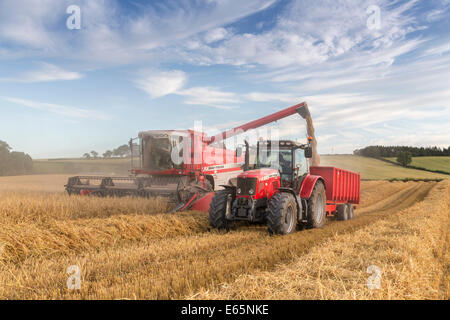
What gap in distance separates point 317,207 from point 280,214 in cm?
249

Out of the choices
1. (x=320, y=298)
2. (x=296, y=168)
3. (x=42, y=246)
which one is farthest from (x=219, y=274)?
(x=296, y=168)

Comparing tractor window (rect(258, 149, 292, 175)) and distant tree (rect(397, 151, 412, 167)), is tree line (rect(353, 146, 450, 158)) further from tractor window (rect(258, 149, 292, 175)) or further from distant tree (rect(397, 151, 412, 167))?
tractor window (rect(258, 149, 292, 175))

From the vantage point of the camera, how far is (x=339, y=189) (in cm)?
1130

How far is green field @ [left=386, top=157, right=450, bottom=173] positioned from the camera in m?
55.1

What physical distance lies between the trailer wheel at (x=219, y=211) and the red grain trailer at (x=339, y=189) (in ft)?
12.6

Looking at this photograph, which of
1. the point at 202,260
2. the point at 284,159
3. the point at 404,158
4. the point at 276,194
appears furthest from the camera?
the point at 404,158

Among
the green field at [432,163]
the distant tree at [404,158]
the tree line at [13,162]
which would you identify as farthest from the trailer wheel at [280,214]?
the distant tree at [404,158]

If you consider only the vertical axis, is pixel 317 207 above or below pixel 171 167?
below

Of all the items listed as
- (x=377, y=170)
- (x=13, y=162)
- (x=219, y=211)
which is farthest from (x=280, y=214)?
(x=377, y=170)

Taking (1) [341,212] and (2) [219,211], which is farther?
(1) [341,212]

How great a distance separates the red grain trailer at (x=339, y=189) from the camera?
10.6 metres

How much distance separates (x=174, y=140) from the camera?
13.1 m

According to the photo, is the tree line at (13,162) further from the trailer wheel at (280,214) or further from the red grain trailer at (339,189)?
the trailer wheel at (280,214)

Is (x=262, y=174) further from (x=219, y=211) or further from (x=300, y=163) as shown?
(x=300, y=163)
